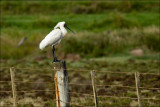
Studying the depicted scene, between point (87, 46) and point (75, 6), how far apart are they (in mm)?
12469

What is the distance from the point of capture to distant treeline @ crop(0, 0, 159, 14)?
31.8 metres

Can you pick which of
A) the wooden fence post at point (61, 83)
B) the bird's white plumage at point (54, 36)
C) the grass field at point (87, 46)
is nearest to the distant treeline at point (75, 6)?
the grass field at point (87, 46)

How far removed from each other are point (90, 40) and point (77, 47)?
0.80m

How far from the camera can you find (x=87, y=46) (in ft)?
64.0

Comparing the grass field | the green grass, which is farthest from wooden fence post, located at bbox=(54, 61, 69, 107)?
the green grass

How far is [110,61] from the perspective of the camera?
17.4m

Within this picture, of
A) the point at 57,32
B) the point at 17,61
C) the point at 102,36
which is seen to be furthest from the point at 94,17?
the point at 57,32

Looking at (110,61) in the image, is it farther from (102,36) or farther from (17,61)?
(17,61)

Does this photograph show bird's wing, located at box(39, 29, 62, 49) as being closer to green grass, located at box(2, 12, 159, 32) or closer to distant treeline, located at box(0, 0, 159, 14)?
green grass, located at box(2, 12, 159, 32)

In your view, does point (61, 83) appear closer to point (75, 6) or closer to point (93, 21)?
point (93, 21)

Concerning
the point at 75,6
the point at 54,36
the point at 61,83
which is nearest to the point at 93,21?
the point at 75,6

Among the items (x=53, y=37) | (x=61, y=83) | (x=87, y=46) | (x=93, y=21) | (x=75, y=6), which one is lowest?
(x=61, y=83)

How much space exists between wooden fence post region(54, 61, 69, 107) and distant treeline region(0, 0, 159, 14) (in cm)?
2400

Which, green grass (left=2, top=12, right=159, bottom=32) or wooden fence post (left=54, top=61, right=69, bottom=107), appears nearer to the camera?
wooden fence post (left=54, top=61, right=69, bottom=107)
